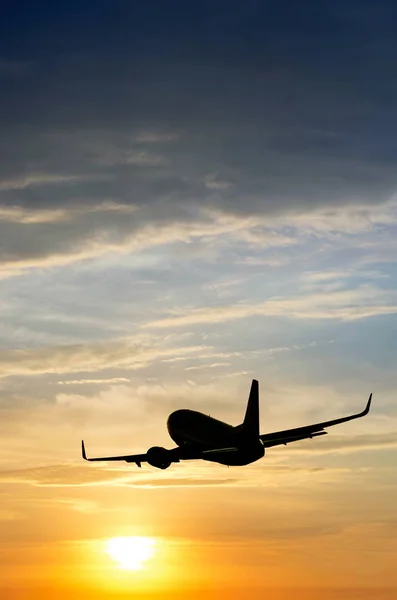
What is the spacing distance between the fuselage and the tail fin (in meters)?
1.57

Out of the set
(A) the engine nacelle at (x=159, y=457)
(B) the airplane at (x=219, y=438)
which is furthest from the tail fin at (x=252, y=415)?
(A) the engine nacelle at (x=159, y=457)

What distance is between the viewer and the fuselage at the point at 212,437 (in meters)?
128

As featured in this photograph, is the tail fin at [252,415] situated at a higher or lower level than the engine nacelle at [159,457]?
higher

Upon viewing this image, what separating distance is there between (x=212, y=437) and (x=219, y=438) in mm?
2359

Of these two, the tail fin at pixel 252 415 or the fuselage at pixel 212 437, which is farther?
the tail fin at pixel 252 415

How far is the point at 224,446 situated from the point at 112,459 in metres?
20.0

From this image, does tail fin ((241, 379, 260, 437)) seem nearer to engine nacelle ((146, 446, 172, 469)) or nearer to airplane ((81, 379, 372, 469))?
airplane ((81, 379, 372, 469))

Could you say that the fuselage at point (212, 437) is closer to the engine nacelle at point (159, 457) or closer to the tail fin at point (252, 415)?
the tail fin at point (252, 415)

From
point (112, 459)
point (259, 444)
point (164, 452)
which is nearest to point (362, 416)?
point (259, 444)

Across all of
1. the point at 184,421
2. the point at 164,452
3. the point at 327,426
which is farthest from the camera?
the point at 184,421

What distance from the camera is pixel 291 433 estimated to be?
13362cm

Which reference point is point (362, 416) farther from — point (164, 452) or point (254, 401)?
point (164, 452)

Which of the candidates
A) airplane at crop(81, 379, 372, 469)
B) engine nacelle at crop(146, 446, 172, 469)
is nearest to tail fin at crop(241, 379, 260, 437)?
airplane at crop(81, 379, 372, 469)

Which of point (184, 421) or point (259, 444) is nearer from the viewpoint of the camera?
point (259, 444)
